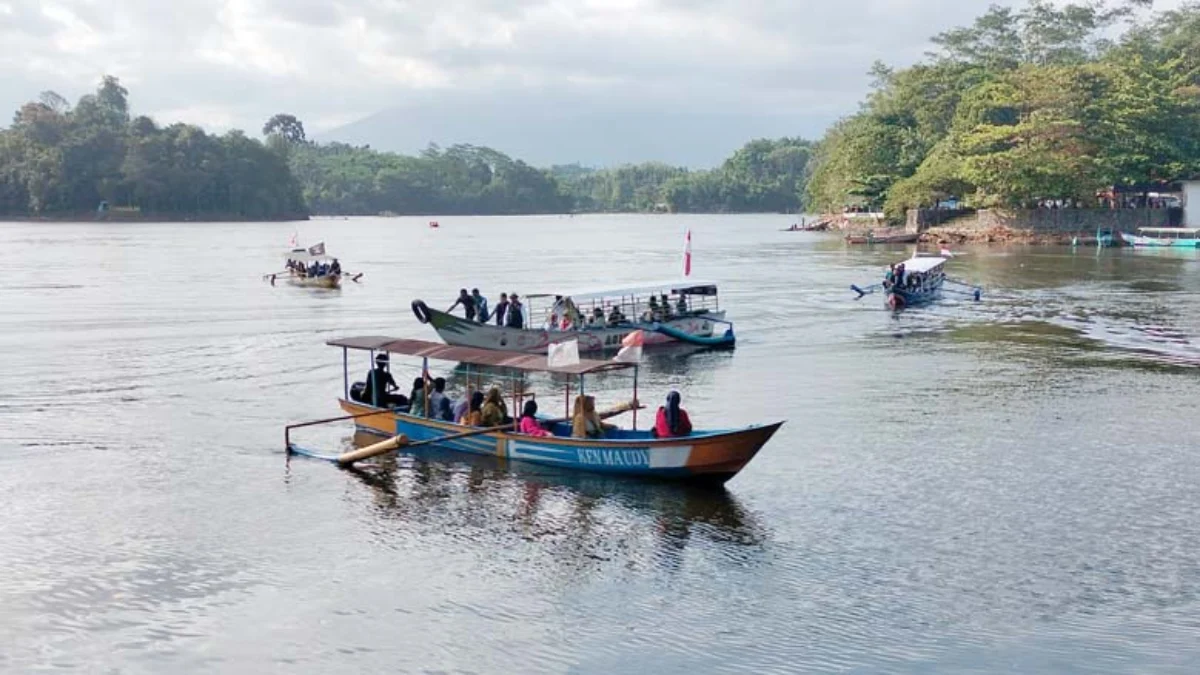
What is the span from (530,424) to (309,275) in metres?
45.9

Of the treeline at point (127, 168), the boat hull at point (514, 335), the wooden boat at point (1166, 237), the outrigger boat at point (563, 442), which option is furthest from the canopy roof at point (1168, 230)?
the treeline at point (127, 168)

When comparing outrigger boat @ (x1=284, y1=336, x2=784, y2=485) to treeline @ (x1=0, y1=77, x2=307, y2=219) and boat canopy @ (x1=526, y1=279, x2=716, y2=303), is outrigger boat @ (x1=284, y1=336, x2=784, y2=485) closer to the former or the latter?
boat canopy @ (x1=526, y1=279, x2=716, y2=303)

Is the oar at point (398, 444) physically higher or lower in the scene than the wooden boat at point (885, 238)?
lower

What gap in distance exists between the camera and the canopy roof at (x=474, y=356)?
22172mm

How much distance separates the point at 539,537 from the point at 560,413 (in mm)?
8888

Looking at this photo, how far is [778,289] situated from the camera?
62562mm

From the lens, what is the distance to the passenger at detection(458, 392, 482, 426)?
23.6m

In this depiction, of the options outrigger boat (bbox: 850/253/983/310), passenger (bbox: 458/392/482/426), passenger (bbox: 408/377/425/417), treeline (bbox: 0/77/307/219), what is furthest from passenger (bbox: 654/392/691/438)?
treeline (bbox: 0/77/307/219)

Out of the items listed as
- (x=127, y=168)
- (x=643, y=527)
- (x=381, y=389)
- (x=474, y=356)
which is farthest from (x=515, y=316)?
(x=127, y=168)

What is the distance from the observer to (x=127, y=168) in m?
156

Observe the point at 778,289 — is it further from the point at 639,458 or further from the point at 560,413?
the point at 639,458

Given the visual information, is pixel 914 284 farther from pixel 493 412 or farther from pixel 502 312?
pixel 493 412

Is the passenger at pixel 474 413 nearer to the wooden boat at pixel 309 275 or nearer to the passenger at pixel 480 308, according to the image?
the passenger at pixel 480 308

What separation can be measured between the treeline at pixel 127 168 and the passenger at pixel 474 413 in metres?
145
